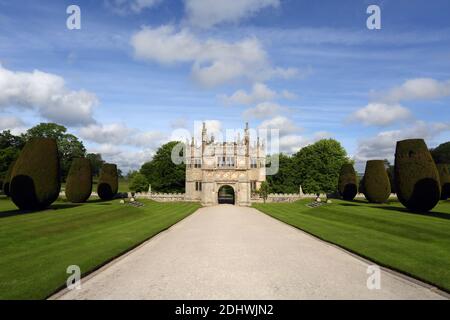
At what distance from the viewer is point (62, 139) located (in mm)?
80875

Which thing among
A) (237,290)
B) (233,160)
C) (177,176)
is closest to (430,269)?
(237,290)

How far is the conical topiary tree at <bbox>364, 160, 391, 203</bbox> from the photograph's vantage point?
4638 centimetres

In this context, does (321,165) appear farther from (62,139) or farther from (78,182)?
(62,139)

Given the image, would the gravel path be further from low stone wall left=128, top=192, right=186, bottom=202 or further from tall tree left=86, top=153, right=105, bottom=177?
tall tree left=86, top=153, right=105, bottom=177

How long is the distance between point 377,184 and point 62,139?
6854 centimetres

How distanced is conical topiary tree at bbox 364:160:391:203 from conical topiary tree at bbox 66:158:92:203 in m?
38.0

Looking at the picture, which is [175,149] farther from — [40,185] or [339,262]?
[339,262]

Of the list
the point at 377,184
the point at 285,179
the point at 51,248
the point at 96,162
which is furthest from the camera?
the point at 96,162

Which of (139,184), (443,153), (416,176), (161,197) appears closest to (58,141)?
(139,184)

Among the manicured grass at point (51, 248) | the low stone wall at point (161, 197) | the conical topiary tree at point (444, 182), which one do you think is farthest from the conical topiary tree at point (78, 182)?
the conical topiary tree at point (444, 182)

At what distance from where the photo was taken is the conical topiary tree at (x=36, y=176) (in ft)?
98.8

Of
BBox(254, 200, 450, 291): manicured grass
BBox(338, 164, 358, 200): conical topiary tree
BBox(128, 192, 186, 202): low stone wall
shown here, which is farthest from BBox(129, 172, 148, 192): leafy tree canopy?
BBox(254, 200, 450, 291): manicured grass

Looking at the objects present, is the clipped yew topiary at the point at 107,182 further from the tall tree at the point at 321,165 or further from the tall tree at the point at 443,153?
the tall tree at the point at 443,153
